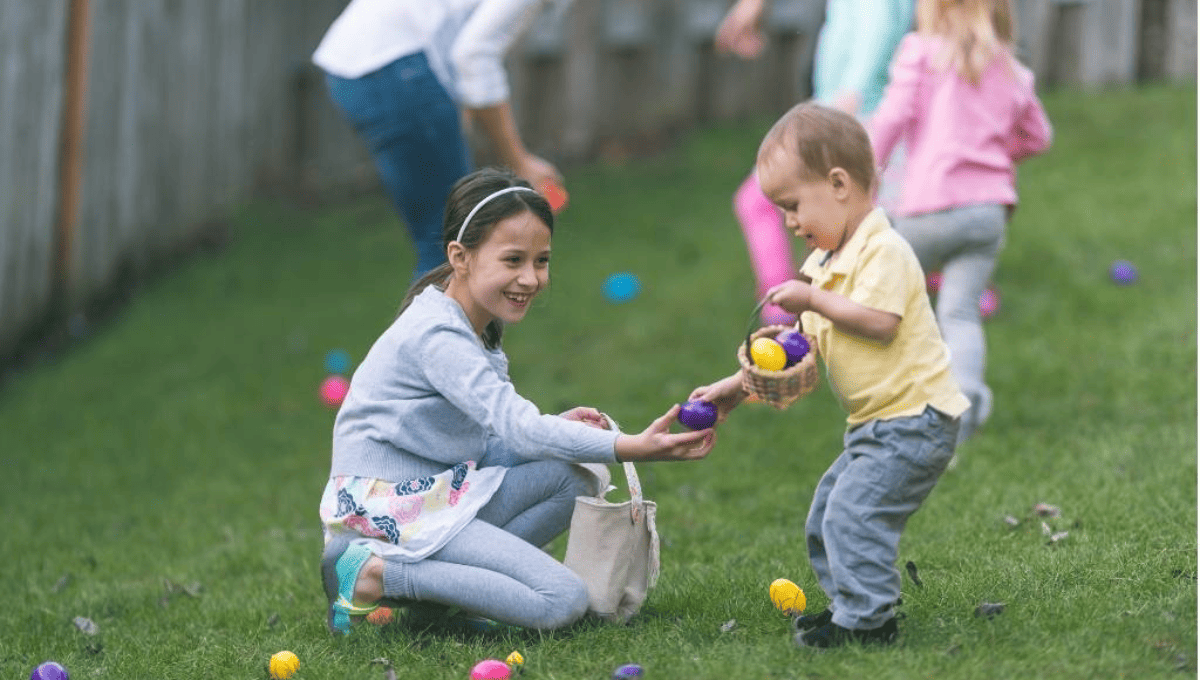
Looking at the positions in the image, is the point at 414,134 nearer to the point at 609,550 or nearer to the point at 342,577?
the point at 342,577

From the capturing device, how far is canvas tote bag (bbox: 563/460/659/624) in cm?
390

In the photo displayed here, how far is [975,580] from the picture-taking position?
159 inches

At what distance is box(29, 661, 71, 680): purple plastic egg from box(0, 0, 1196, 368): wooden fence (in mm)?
4403

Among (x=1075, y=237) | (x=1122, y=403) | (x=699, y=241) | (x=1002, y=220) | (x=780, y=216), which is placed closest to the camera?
(x=1002, y=220)

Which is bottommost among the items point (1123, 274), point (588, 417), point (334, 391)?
point (334, 391)

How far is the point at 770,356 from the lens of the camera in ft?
11.1

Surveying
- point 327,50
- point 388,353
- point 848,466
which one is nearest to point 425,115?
point 327,50

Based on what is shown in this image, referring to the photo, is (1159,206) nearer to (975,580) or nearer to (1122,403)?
(1122,403)

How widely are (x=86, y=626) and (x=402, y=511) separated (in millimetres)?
1207

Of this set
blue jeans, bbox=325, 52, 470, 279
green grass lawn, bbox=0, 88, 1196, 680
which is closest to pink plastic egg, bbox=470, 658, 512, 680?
green grass lawn, bbox=0, 88, 1196, 680

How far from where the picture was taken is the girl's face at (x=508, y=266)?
12.8 ft

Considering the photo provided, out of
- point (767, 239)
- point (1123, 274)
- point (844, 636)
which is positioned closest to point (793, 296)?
point (844, 636)

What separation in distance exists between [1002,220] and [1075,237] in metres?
3.02

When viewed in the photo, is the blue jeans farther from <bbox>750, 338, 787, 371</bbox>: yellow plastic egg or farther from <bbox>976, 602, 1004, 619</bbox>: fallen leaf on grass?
<bbox>976, 602, 1004, 619</bbox>: fallen leaf on grass
